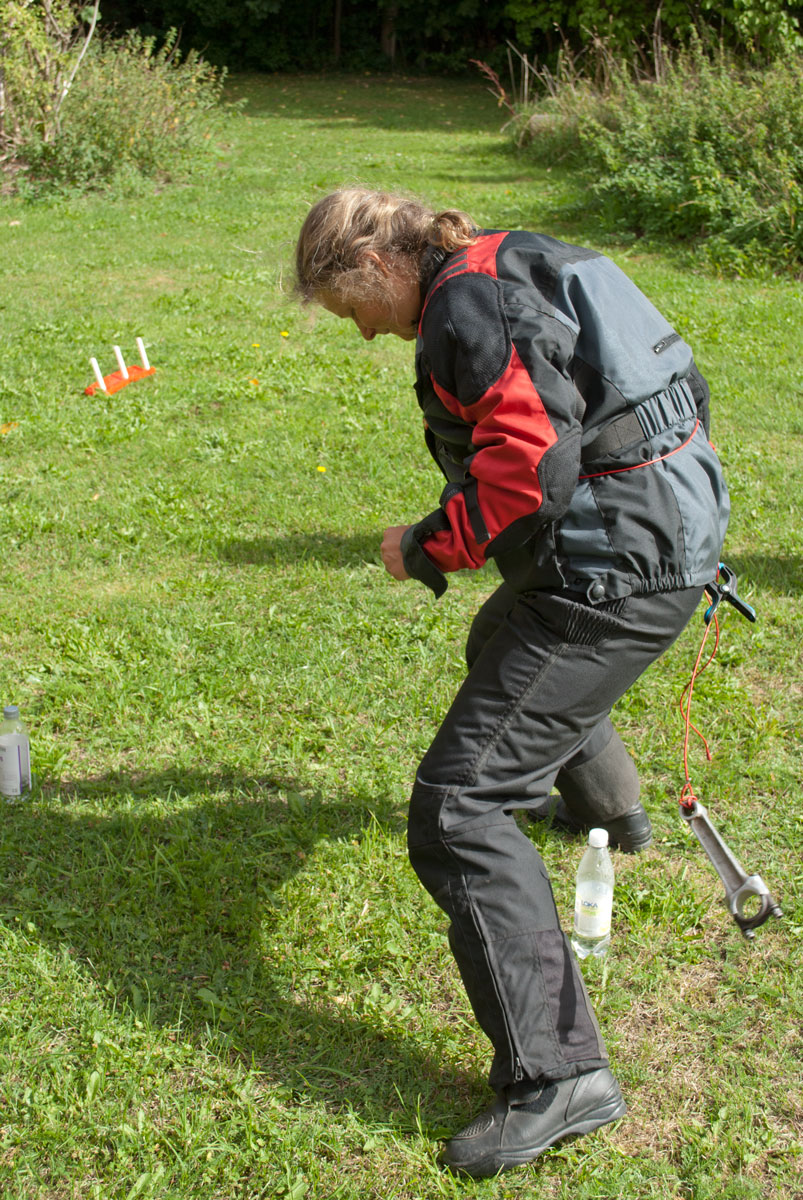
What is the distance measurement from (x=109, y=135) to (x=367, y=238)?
12.3 meters

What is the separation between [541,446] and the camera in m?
2.06

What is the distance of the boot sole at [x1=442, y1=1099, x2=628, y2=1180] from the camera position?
7.61 ft

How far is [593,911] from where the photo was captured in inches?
115

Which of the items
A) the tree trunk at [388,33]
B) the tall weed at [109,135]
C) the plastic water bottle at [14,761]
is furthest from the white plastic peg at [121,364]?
the tree trunk at [388,33]

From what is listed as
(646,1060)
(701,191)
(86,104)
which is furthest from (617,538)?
(86,104)

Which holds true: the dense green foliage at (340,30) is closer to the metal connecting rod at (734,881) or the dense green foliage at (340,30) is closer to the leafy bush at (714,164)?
the leafy bush at (714,164)

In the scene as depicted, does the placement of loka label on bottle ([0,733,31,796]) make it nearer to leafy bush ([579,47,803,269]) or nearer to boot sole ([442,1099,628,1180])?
boot sole ([442,1099,628,1180])

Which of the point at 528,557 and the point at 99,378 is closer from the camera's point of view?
the point at 528,557

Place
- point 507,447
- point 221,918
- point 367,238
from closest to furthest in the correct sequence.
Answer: point 507,447, point 367,238, point 221,918

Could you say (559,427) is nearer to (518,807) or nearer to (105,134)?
(518,807)

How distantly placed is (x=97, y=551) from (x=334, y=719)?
181 cm

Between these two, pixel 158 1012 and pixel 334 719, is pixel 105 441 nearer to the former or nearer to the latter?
pixel 334 719

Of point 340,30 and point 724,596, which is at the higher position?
point 724,596

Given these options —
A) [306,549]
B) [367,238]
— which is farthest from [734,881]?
[306,549]
